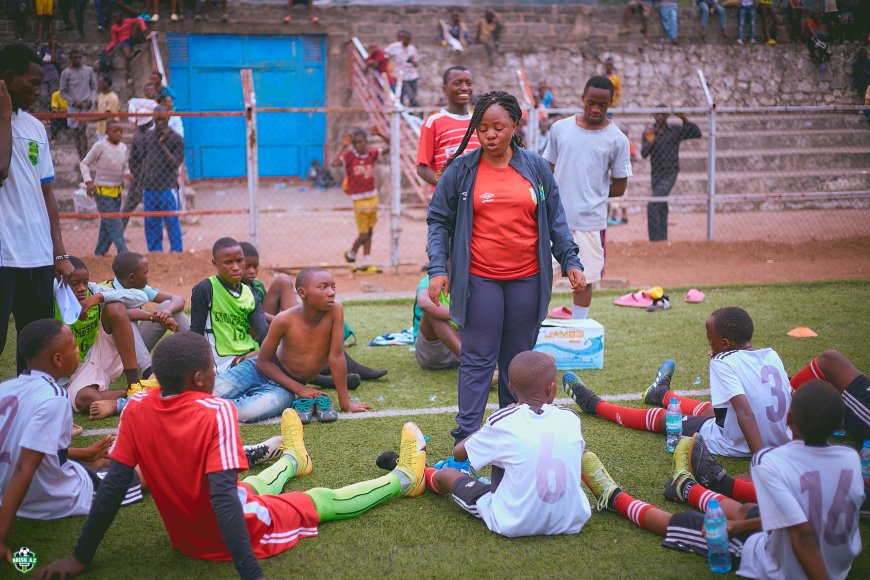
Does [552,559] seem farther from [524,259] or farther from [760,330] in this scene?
[760,330]

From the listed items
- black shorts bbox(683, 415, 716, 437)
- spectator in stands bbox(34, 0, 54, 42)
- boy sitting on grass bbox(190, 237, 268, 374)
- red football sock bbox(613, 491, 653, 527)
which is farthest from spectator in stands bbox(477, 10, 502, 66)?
red football sock bbox(613, 491, 653, 527)

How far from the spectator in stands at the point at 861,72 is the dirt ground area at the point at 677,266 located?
10.0 meters

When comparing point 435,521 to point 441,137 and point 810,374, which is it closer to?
point 810,374

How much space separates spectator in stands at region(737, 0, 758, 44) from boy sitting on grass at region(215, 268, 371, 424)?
21086 millimetres

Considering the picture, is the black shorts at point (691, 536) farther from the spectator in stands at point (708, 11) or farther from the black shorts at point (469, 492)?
the spectator in stands at point (708, 11)

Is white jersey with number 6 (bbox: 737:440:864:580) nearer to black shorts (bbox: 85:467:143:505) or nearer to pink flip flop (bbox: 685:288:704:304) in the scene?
black shorts (bbox: 85:467:143:505)

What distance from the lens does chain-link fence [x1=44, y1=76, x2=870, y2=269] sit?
1243cm

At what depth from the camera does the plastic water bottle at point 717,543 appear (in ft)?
12.1

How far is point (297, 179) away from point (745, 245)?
11.7 meters

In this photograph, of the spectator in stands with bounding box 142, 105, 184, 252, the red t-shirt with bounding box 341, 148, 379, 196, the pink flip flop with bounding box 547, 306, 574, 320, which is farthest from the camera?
the red t-shirt with bounding box 341, 148, 379, 196

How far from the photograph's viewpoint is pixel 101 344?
6.36 metres

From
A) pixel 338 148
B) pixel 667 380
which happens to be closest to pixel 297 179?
pixel 338 148

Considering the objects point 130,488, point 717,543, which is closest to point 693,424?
point 717,543

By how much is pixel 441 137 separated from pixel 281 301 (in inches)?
72.2
